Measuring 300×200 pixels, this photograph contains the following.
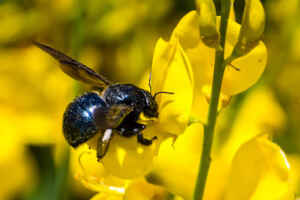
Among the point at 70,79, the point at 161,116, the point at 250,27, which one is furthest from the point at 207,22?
the point at 70,79

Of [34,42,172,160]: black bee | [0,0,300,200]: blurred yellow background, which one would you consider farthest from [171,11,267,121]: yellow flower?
[0,0,300,200]: blurred yellow background

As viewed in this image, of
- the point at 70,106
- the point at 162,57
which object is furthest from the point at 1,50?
the point at 162,57

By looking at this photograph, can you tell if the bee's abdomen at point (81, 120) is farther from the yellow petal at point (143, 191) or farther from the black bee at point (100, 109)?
the yellow petal at point (143, 191)

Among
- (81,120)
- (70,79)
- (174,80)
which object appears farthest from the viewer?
(70,79)

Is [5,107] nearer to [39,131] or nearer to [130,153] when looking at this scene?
[39,131]

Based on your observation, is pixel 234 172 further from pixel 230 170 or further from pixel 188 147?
pixel 188 147

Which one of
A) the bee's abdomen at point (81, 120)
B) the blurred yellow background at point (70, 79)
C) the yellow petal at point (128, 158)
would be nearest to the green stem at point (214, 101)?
the yellow petal at point (128, 158)

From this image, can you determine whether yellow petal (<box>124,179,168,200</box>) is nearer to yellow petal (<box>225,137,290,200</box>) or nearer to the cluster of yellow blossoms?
the cluster of yellow blossoms
